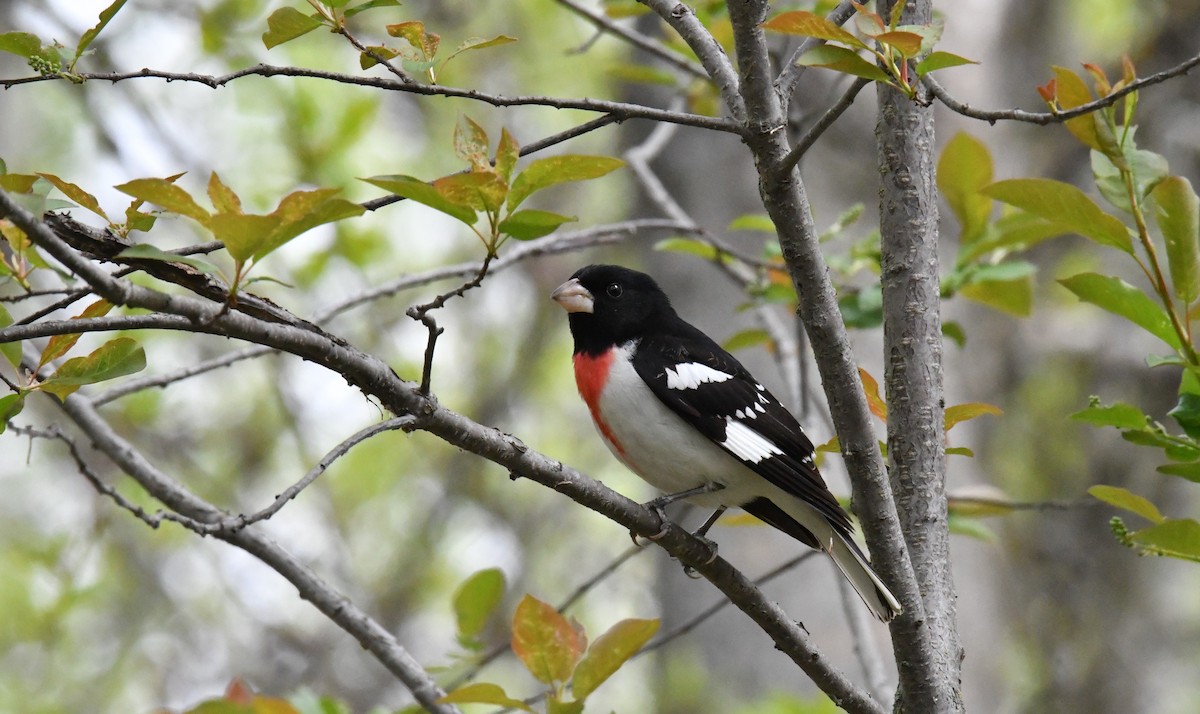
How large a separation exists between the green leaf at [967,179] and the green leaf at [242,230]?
7.00ft

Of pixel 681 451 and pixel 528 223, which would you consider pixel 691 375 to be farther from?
pixel 528 223

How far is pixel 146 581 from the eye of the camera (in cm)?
702

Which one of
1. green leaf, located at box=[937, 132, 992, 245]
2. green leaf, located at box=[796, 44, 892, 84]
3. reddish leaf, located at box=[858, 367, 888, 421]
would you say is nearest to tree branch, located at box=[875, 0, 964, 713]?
reddish leaf, located at box=[858, 367, 888, 421]

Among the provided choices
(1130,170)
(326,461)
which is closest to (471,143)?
(326,461)

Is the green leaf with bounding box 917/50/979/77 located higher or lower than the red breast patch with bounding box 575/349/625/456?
lower

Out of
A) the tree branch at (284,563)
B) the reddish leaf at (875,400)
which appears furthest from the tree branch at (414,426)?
the reddish leaf at (875,400)

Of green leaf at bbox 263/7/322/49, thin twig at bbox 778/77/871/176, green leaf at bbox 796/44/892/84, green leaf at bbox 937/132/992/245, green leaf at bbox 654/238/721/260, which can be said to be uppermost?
green leaf at bbox 654/238/721/260

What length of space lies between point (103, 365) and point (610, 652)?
1.02m

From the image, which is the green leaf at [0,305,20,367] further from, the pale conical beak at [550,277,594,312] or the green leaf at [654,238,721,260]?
the green leaf at [654,238,721,260]

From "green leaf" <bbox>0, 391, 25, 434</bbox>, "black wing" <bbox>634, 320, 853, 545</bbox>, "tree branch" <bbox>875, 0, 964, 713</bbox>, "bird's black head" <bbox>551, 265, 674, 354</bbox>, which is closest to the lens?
"green leaf" <bbox>0, 391, 25, 434</bbox>

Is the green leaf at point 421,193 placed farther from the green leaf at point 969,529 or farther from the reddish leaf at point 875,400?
the green leaf at point 969,529

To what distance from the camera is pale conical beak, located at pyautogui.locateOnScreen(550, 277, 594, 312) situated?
357 centimetres

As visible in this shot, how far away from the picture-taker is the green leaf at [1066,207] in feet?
6.88

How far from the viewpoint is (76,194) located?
1.79 meters
